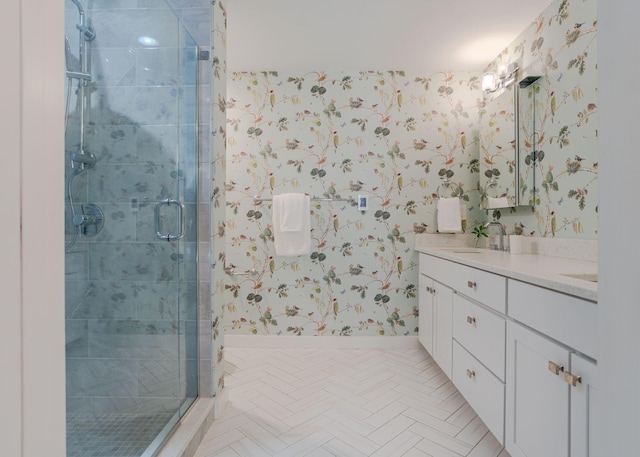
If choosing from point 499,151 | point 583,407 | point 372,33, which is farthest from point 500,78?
point 583,407

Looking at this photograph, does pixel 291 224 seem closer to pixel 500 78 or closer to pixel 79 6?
pixel 79 6

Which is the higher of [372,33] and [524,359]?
[372,33]

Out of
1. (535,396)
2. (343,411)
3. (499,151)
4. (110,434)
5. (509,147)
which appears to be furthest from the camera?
(499,151)

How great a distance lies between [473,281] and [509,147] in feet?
4.02

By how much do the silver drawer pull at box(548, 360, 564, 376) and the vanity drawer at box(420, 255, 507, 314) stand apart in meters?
0.32

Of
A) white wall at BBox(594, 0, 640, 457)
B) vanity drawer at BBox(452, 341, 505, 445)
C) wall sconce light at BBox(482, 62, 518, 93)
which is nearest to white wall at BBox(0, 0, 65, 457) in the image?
white wall at BBox(594, 0, 640, 457)

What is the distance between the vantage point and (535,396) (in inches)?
46.4

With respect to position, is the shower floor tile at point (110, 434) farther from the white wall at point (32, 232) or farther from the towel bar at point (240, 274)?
the towel bar at point (240, 274)

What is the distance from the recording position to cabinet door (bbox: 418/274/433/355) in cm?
242

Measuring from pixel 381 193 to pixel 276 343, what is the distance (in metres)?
1.50

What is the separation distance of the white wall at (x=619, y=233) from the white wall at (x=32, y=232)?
0.67 meters

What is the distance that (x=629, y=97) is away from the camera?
0.40 meters

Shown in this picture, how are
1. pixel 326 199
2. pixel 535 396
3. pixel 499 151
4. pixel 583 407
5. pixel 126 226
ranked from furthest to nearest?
pixel 326 199 < pixel 499 151 < pixel 126 226 < pixel 535 396 < pixel 583 407

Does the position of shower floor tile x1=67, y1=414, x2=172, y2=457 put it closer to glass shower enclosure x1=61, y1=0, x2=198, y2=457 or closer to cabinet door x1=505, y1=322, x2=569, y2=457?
glass shower enclosure x1=61, y1=0, x2=198, y2=457
